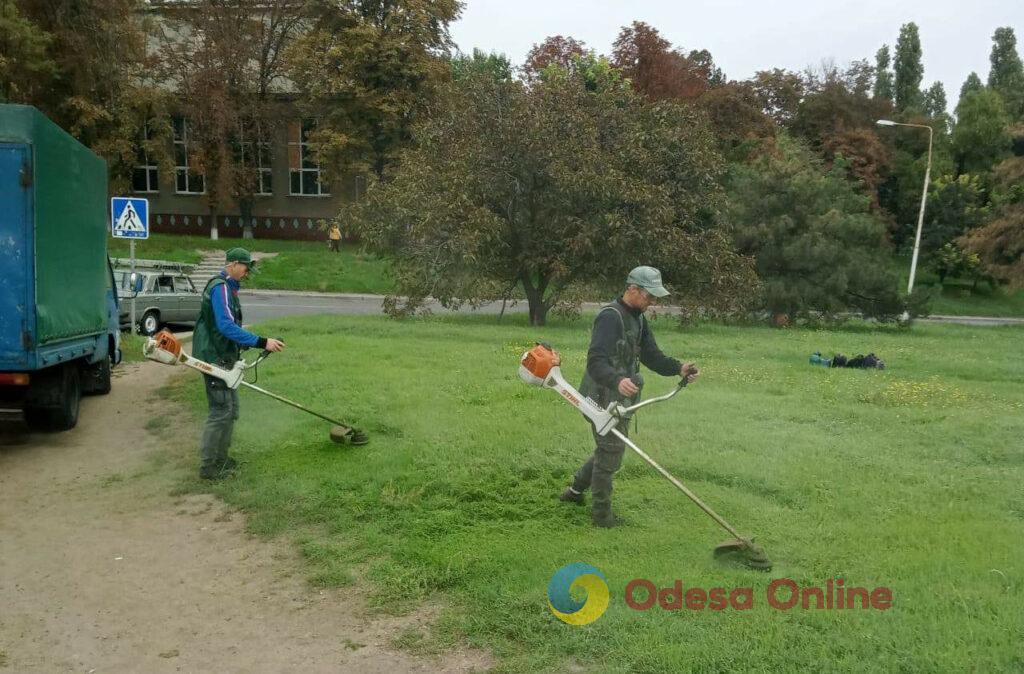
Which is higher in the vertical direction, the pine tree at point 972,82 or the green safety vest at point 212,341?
the pine tree at point 972,82

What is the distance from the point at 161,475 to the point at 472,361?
626cm

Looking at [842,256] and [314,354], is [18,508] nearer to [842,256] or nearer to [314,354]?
[314,354]

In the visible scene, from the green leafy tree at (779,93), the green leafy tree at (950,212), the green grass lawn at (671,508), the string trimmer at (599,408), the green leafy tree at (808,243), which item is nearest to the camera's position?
the green grass lawn at (671,508)

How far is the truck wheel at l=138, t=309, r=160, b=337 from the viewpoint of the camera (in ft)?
64.2

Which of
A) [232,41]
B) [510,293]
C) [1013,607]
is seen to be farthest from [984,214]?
[1013,607]

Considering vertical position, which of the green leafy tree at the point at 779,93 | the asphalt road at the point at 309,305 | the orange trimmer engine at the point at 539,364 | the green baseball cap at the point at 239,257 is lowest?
the asphalt road at the point at 309,305

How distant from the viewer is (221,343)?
7.43m

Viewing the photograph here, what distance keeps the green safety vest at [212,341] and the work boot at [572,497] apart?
10.1 feet

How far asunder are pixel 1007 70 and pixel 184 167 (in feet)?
193

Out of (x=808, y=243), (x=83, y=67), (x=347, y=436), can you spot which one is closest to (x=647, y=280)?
(x=347, y=436)

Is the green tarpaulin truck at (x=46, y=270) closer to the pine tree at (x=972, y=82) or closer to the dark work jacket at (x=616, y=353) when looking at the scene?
the dark work jacket at (x=616, y=353)

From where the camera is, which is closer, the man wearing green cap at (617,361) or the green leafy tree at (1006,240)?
the man wearing green cap at (617,361)

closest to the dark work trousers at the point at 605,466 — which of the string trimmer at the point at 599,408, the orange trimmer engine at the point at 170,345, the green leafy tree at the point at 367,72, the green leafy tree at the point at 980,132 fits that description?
the string trimmer at the point at 599,408

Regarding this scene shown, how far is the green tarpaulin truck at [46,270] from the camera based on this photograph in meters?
7.80
